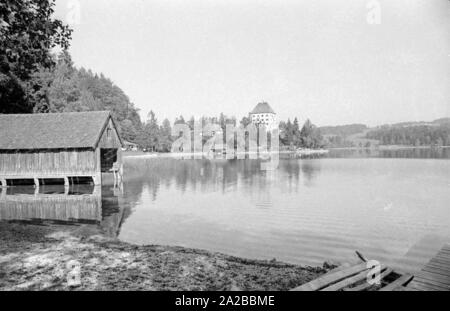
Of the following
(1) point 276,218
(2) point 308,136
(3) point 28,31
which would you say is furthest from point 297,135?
(3) point 28,31

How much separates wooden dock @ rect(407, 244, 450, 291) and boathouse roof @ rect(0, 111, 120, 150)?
91.7 ft

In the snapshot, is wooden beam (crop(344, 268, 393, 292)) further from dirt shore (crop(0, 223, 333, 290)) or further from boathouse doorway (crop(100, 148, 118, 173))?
boathouse doorway (crop(100, 148, 118, 173))

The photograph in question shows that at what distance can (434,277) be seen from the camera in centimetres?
746

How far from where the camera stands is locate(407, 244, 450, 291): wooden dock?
6.89 metres

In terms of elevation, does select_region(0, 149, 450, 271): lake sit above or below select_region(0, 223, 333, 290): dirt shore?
below

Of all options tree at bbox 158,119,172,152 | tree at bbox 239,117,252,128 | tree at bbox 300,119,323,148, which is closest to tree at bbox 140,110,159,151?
tree at bbox 158,119,172,152

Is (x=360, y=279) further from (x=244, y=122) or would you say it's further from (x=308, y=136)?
(x=308, y=136)

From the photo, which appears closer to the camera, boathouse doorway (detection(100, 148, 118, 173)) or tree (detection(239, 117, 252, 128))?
boathouse doorway (detection(100, 148, 118, 173))

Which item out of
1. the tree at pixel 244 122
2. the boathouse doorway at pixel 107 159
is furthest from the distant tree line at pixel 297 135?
the boathouse doorway at pixel 107 159

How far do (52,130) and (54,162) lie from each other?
3.34 metres

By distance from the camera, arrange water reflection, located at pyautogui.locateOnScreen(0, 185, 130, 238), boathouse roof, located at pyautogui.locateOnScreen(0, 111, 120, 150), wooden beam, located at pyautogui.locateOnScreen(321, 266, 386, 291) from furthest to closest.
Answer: boathouse roof, located at pyautogui.locateOnScreen(0, 111, 120, 150)
water reflection, located at pyautogui.locateOnScreen(0, 185, 130, 238)
wooden beam, located at pyautogui.locateOnScreen(321, 266, 386, 291)

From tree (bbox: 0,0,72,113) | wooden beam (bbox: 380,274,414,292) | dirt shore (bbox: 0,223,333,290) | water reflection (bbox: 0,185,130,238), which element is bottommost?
water reflection (bbox: 0,185,130,238)

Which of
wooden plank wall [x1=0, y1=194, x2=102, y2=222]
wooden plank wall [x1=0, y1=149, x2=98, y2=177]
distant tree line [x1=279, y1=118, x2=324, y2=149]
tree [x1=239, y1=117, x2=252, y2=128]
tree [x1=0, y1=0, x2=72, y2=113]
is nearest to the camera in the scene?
tree [x1=0, y1=0, x2=72, y2=113]
